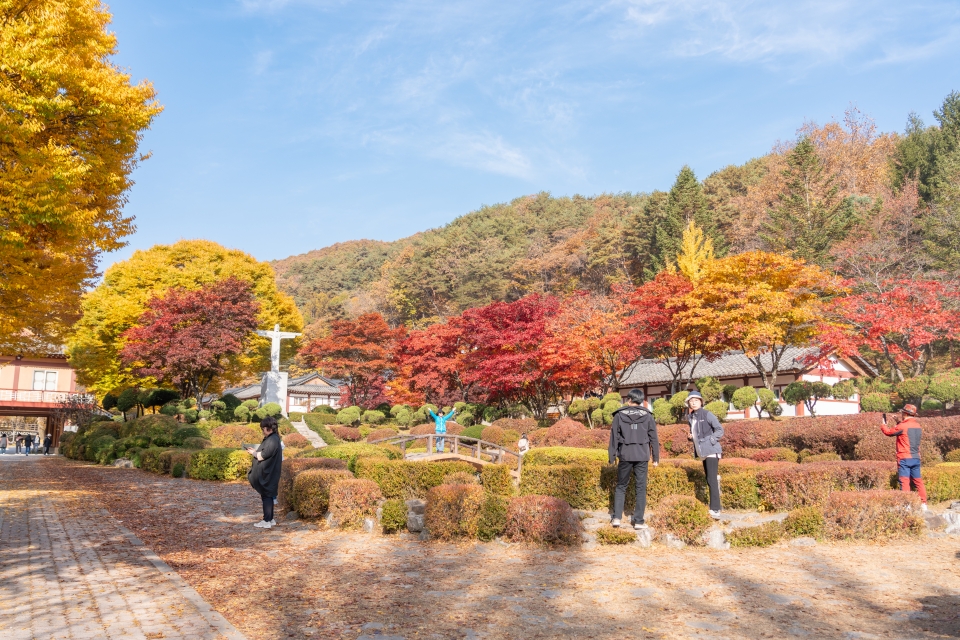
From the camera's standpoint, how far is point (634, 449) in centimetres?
769

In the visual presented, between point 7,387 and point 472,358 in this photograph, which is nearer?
point 472,358

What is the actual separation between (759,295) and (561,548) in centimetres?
1719

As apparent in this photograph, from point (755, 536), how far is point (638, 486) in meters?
1.37

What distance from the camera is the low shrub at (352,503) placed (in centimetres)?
877

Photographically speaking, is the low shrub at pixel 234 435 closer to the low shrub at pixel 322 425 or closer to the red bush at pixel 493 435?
the low shrub at pixel 322 425

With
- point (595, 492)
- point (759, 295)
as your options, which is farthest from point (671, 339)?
point (595, 492)

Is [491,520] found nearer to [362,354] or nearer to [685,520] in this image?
[685,520]

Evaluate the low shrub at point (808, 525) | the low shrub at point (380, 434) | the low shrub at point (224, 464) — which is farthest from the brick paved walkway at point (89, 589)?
the low shrub at point (380, 434)

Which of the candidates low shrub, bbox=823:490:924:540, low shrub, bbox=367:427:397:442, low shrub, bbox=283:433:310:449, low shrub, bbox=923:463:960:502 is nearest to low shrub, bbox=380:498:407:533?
low shrub, bbox=823:490:924:540

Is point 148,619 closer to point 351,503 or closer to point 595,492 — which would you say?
point 351,503

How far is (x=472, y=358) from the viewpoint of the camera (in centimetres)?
2772

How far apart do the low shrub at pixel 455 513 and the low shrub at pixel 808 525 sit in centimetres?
364

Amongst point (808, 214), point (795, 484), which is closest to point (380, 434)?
point (795, 484)

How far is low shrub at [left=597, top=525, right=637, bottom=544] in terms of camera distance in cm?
736
